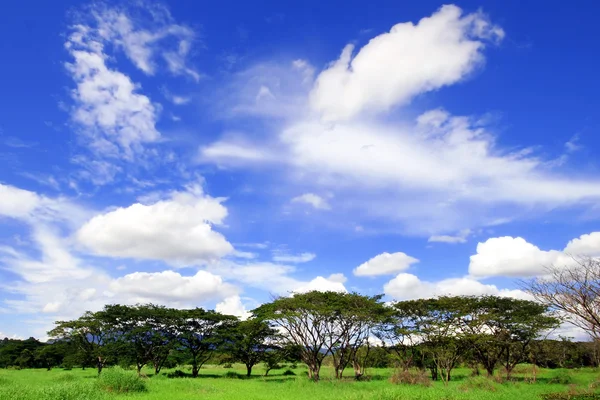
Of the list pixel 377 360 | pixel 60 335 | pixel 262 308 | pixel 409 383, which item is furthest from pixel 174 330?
pixel 377 360

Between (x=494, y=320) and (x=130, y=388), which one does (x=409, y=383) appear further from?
(x=130, y=388)

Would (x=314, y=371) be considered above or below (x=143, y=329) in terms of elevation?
below

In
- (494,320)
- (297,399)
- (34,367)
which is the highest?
(494,320)

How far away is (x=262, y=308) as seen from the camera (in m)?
45.4

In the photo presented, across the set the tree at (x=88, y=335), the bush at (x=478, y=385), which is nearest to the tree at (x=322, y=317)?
the bush at (x=478, y=385)

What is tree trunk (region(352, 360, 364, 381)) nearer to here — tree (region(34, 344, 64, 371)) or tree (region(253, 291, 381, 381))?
tree (region(253, 291, 381, 381))

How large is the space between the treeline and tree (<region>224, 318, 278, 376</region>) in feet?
0.45

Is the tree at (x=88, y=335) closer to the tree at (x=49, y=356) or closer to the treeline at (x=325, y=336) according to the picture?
the treeline at (x=325, y=336)

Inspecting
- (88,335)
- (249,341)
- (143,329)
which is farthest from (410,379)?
(88,335)

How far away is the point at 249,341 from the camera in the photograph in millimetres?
51438

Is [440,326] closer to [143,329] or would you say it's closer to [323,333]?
[323,333]

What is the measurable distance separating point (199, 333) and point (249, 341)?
6.77 metres

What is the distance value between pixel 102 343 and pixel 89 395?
38756 millimetres

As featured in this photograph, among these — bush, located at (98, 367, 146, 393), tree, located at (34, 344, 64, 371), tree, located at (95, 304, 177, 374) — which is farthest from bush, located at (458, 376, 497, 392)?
tree, located at (34, 344, 64, 371)
